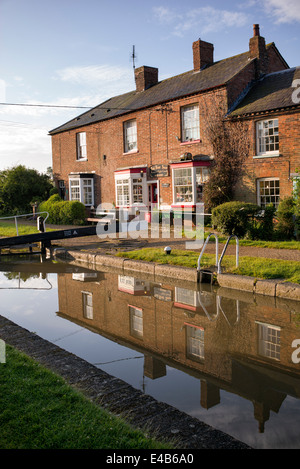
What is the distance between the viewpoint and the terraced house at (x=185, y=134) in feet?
54.2

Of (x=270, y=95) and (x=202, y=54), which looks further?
(x=202, y=54)

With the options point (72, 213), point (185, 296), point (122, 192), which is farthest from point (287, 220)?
point (72, 213)

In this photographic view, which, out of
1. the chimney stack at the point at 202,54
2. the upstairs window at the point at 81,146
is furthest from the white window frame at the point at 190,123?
the upstairs window at the point at 81,146

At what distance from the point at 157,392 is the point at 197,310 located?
2.97 meters

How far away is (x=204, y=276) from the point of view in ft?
29.1

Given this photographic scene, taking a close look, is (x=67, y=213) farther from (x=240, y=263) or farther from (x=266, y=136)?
(x=240, y=263)

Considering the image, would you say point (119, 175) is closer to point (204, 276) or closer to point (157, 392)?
point (204, 276)

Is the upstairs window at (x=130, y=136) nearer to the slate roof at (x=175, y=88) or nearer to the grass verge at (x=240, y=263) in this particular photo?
the slate roof at (x=175, y=88)

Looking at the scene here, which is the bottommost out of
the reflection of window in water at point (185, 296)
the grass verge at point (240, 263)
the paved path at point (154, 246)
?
the reflection of window in water at point (185, 296)

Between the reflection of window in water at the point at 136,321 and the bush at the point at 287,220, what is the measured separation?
836 cm

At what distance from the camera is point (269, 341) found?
543cm

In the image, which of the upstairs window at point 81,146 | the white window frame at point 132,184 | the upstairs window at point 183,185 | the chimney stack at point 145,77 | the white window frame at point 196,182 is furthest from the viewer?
the upstairs window at point 81,146

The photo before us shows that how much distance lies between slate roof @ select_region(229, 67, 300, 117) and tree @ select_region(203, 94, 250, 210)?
0.64 meters

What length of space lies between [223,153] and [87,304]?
40.3 ft
